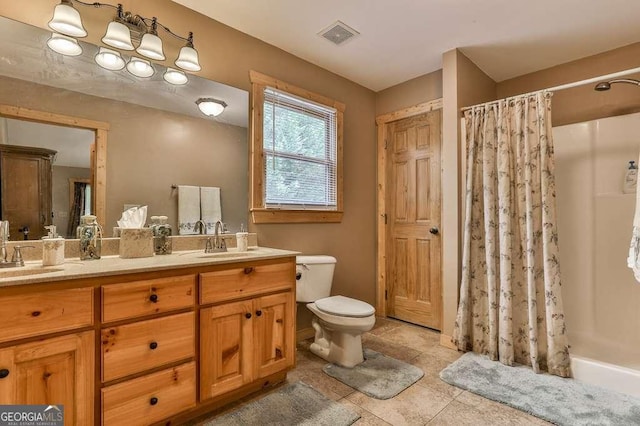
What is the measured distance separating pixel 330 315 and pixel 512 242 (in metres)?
1.42

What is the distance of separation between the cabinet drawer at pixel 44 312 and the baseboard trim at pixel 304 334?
168 centimetres

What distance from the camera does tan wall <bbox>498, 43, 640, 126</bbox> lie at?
2447 mm

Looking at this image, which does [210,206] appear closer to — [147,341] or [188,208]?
[188,208]

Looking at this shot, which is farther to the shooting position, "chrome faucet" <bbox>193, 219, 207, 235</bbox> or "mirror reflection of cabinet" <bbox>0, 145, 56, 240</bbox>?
"chrome faucet" <bbox>193, 219, 207, 235</bbox>

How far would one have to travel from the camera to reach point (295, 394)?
1.84 m

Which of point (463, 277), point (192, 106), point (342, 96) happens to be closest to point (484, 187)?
point (463, 277)

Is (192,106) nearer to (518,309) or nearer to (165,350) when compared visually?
(165,350)

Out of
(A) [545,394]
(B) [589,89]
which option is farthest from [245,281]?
(B) [589,89]

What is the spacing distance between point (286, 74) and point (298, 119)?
0.37 meters

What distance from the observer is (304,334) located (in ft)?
8.76

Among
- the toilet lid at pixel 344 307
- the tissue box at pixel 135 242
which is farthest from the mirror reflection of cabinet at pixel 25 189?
the toilet lid at pixel 344 307

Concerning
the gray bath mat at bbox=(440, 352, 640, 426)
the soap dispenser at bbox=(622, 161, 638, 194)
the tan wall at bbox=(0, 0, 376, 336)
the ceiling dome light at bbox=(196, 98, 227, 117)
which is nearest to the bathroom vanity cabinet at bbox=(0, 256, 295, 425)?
the tan wall at bbox=(0, 0, 376, 336)

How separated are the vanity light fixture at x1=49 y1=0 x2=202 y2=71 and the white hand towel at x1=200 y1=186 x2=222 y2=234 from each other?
79cm

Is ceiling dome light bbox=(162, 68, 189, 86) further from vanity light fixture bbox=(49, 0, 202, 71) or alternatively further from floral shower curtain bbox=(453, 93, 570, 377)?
floral shower curtain bbox=(453, 93, 570, 377)
